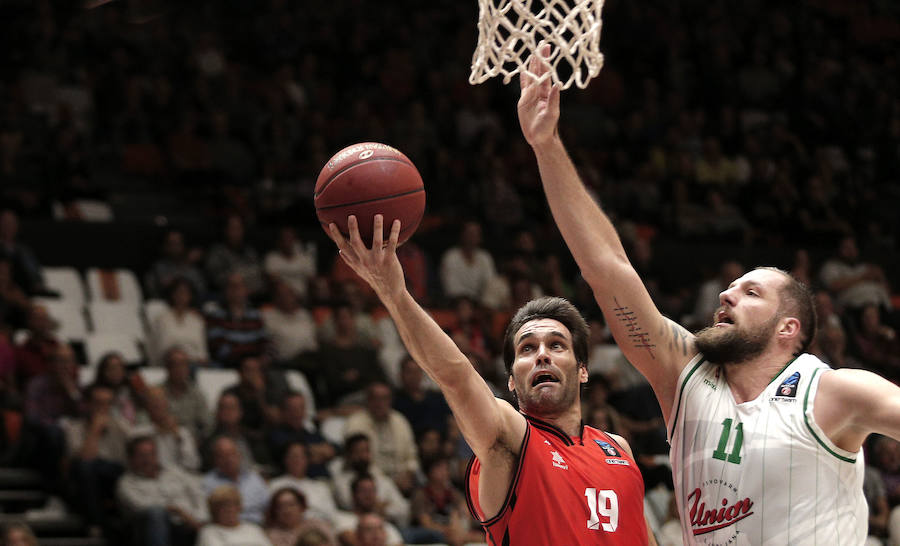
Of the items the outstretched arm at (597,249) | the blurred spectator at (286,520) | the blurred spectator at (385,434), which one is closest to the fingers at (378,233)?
the outstretched arm at (597,249)

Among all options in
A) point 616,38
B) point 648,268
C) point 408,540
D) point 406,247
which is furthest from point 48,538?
point 616,38

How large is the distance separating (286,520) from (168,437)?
41.2 inches

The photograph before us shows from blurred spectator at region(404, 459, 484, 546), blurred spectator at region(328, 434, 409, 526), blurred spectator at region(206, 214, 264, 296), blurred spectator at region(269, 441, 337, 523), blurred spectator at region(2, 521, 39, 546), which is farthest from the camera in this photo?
blurred spectator at region(206, 214, 264, 296)

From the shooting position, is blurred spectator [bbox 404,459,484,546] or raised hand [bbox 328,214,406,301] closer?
raised hand [bbox 328,214,406,301]

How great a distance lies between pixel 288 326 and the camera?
9141mm

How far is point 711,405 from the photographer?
128 inches

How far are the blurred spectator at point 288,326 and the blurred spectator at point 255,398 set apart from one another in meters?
0.70

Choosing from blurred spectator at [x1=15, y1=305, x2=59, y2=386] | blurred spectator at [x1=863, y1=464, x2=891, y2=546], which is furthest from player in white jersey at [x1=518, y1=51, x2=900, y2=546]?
blurred spectator at [x1=863, y1=464, x2=891, y2=546]

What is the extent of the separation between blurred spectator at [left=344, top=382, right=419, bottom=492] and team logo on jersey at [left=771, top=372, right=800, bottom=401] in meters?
5.31

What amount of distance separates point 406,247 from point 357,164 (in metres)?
6.64

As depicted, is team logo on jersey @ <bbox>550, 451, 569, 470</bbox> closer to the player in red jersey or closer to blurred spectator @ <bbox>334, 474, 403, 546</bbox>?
the player in red jersey

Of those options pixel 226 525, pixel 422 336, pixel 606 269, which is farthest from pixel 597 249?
pixel 226 525

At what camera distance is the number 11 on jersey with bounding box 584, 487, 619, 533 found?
3484mm

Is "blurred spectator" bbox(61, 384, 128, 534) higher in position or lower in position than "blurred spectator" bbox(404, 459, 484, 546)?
higher
